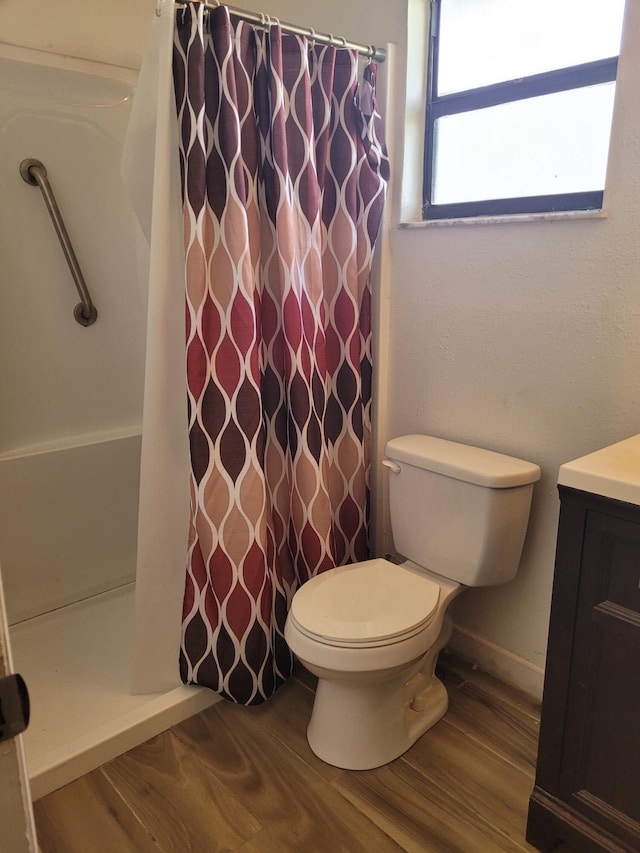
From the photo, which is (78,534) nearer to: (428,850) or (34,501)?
(34,501)

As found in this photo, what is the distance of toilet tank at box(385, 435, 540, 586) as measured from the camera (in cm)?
157

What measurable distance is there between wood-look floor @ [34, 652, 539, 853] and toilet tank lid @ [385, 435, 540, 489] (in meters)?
0.69

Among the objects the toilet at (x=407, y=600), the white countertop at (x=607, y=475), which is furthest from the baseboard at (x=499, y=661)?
the white countertop at (x=607, y=475)

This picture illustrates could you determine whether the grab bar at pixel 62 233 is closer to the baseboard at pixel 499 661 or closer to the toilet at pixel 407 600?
the toilet at pixel 407 600

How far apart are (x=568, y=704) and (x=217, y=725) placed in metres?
0.95

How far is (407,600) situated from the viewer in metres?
1.57

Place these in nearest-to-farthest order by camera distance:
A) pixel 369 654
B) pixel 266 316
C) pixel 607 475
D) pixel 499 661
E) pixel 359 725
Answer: pixel 607 475 → pixel 369 654 → pixel 359 725 → pixel 266 316 → pixel 499 661

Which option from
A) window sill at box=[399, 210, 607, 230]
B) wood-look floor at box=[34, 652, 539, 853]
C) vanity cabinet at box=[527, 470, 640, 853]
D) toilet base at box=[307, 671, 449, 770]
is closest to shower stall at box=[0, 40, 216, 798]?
wood-look floor at box=[34, 652, 539, 853]

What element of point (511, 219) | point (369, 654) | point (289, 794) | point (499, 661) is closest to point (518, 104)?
point (511, 219)

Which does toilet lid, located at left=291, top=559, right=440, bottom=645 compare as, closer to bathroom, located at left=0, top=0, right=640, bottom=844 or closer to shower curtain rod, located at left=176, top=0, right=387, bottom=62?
bathroom, located at left=0, top=0, right=640, bottom=844

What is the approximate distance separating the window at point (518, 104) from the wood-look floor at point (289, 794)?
140 cm

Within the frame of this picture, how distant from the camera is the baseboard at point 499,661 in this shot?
5.82 feet

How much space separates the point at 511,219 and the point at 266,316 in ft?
2.23

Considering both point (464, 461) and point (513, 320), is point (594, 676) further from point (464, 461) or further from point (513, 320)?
point (513, 320)
